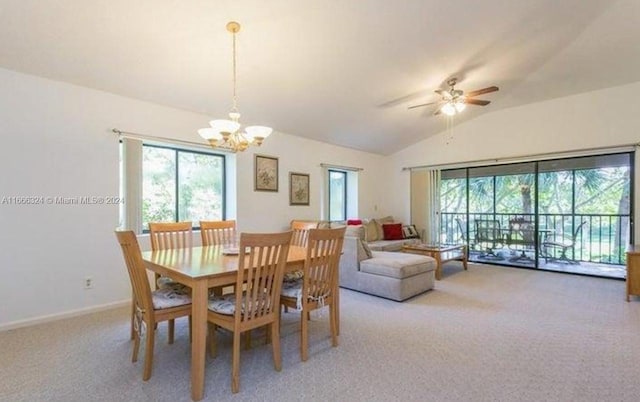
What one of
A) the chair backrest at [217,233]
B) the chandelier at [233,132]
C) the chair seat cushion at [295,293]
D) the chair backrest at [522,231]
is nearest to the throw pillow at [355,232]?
the chair backrest at [217,233]

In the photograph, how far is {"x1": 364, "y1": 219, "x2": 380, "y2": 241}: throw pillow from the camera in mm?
6356

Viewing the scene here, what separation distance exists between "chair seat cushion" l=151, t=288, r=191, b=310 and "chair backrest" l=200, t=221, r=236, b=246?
1.03 meters

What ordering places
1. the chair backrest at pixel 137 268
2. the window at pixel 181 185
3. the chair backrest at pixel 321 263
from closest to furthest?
1. the chair backrest at pixel 137 268
2. the chair backrest at pixel 321 263
3. the window at pixel 181 185

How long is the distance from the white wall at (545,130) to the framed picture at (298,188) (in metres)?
2.74

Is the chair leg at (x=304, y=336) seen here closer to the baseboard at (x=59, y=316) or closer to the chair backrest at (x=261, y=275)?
the chair backrest at (x=261, y=275)

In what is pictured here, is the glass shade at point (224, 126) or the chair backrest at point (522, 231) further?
the chair backrest at point (522, 231)

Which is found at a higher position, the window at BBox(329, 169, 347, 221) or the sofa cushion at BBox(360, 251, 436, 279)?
the window at BBox(329, 169, 347, 221)

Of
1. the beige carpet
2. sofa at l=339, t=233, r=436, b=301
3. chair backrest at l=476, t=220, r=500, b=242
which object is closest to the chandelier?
the beige carpet

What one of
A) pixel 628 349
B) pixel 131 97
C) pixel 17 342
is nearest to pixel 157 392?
pixel 17 342

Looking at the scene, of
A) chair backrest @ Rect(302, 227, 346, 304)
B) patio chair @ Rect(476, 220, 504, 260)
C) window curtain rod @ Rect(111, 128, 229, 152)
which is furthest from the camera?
patio chair @ Rect(476, 220, 504, 260)

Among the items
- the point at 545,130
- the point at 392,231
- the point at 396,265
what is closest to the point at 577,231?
the point at 545,130

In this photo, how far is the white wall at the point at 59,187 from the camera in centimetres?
299

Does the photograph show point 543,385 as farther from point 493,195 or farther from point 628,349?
point 493,195

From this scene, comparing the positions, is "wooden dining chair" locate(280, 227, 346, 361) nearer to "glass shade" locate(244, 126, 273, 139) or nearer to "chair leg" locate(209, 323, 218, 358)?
"chair leg" locate(209, 323, 218, 358)
